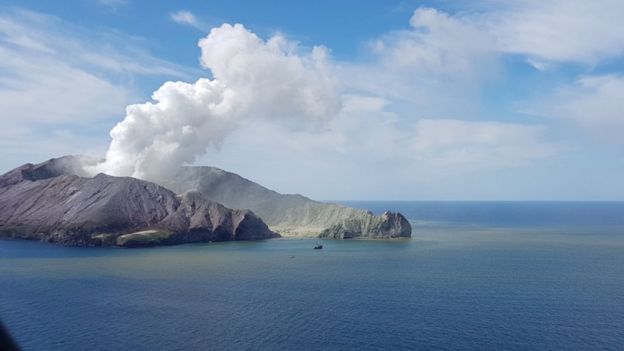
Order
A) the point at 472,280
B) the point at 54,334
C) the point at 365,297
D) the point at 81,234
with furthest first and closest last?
the point at 81,234, the point at 472,280, the point at 365,297, the point at 54,334

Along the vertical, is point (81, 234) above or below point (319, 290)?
above

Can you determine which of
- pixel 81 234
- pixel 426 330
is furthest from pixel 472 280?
pixel 81 234

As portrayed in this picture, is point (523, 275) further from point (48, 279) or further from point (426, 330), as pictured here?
point (48, 279)

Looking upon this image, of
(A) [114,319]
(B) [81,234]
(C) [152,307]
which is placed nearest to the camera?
(A) [114,319]

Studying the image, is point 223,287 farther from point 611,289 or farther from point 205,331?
point 611,289

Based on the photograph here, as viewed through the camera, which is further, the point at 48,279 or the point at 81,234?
the point at 81,234

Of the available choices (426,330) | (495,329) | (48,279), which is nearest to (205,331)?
(426,330)
